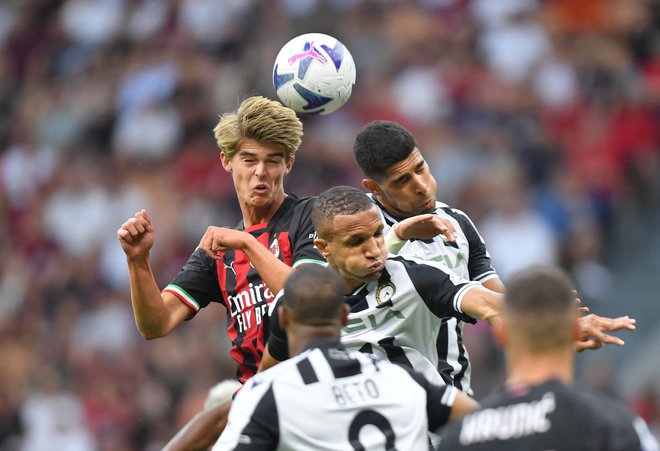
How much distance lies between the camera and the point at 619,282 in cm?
1268

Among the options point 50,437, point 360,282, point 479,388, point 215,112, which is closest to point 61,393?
point 50,437

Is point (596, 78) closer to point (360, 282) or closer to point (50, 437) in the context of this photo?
point (50, 437)

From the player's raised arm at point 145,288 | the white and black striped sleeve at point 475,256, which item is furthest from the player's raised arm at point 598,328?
the player's raised arm at point 145,288

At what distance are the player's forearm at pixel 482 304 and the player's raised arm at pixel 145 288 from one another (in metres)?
1.75

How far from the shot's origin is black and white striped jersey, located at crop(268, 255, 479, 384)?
588cm

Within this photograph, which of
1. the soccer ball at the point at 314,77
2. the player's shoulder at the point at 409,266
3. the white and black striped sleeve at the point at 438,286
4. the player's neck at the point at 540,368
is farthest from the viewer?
the soccer ball at the point at 314,77

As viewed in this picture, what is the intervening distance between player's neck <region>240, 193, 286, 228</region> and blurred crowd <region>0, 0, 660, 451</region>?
18.1 feet

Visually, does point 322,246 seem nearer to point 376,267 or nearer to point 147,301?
point 376,267

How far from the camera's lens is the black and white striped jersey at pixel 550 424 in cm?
381

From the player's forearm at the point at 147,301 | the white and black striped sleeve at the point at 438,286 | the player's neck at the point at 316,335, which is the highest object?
the player's forearm at the point at 147,301

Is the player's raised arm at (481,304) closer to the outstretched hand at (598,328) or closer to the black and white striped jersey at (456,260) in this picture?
the outstretched hand at (598,328)

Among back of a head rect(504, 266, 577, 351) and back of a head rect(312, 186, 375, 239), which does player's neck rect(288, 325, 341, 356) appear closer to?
back of a head rect(504, 266, 577, 351)

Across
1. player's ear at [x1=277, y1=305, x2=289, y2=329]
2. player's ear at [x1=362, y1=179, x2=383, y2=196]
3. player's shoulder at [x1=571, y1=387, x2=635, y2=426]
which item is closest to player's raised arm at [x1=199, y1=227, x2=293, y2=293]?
player's ear at [x1=362, y1=179, x2=383, y2=196]

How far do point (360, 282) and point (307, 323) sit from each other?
1.20 m
